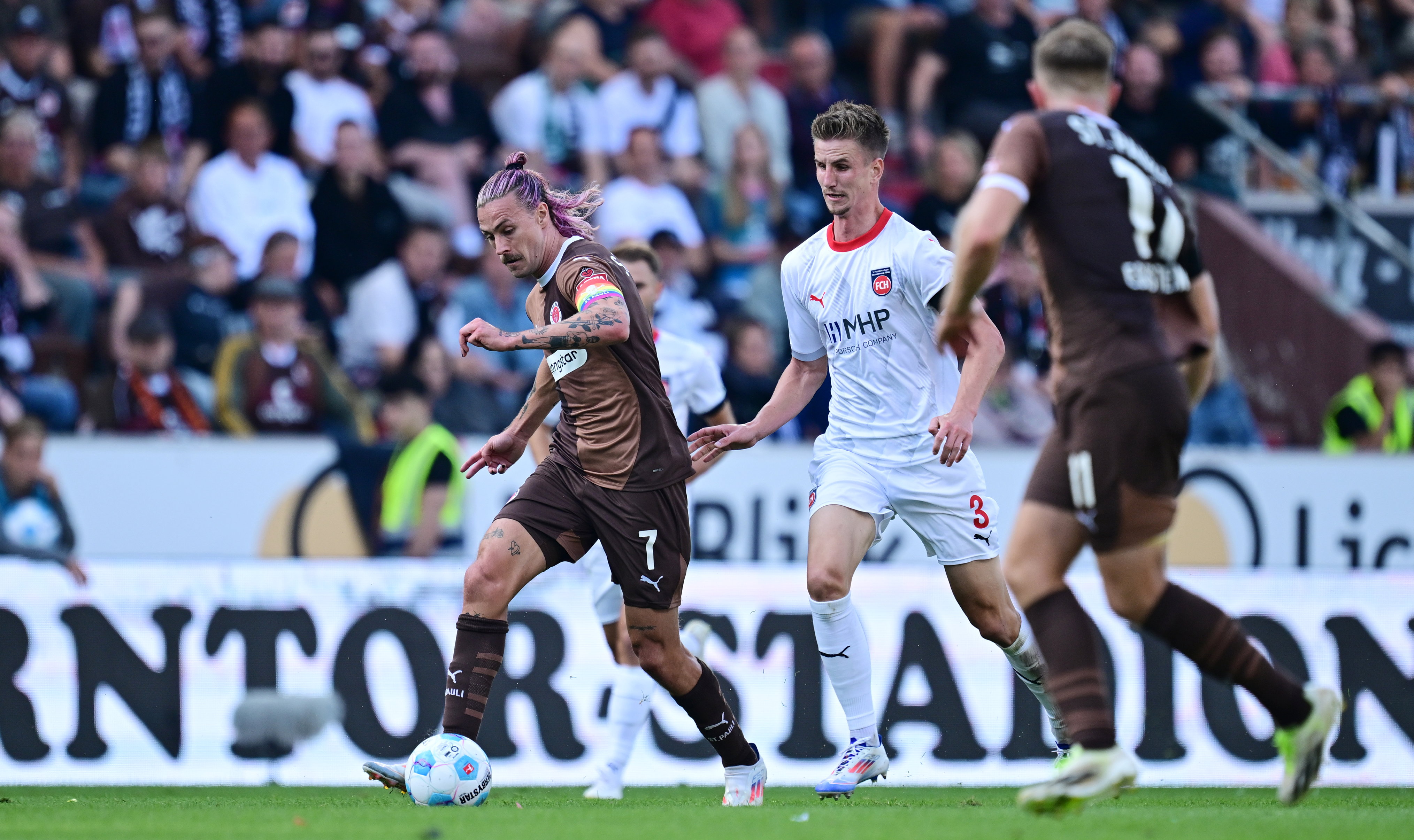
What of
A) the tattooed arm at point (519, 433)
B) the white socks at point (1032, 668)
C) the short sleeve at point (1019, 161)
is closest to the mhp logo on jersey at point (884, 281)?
the tattooed arm at point (519, 433)

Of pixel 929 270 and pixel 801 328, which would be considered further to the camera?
pixel 801 328

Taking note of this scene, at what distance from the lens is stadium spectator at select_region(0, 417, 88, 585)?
10.5m

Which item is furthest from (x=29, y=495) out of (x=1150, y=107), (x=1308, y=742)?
(x=1150, y=107)

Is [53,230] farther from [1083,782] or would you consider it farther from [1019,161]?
[1083,782]

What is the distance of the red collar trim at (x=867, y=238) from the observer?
677 cm

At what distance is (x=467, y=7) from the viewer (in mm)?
14469

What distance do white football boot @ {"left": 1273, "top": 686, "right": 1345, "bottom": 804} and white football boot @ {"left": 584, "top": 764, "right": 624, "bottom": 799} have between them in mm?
3297

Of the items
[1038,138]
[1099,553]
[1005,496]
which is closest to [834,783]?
[1099,553]

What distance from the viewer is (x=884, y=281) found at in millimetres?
6664

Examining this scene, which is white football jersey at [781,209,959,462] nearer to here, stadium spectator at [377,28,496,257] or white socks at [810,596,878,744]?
white socks at [810,596,878,744]

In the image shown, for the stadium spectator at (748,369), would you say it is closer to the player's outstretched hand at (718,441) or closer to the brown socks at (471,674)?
the player's outstretched hand at (718,441)

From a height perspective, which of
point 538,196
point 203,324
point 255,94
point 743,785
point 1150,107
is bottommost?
point 743,785

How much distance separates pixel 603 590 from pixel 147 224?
649 cm

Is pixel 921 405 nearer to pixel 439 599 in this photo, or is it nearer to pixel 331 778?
pixel 439 599
